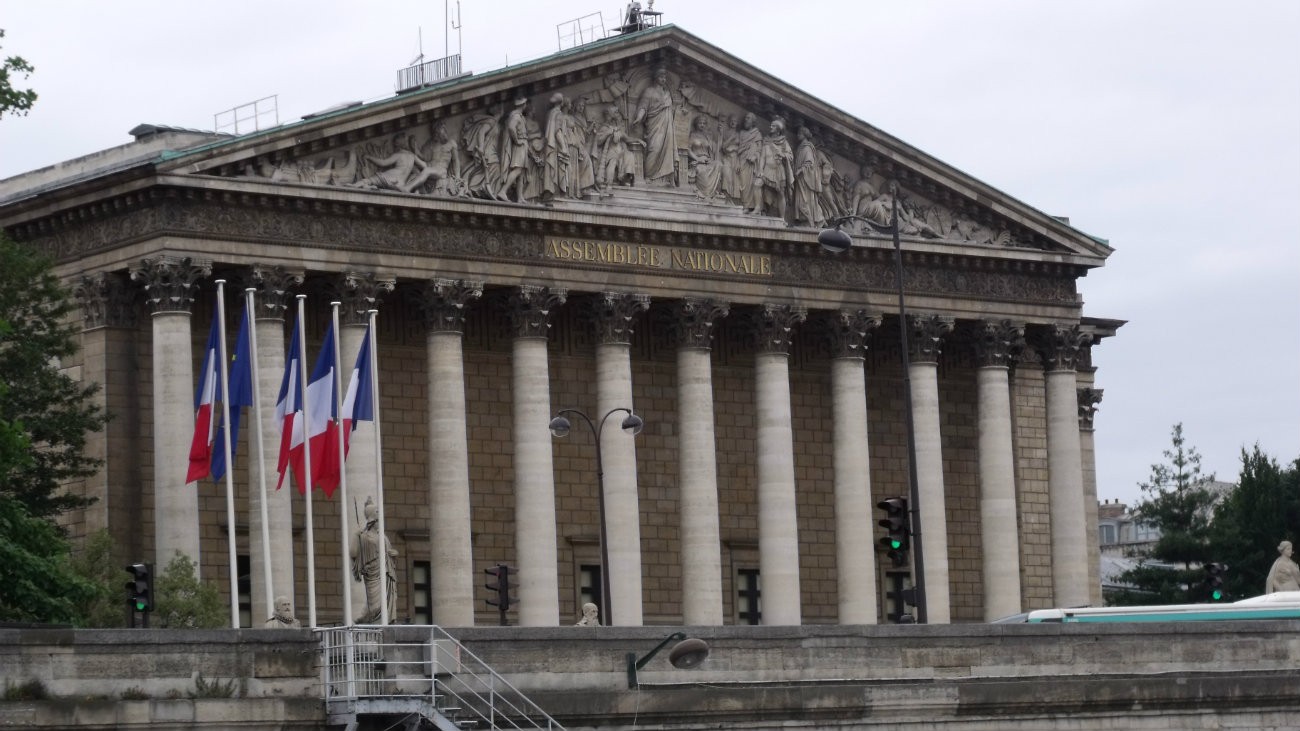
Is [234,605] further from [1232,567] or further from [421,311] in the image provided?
[1232,567]

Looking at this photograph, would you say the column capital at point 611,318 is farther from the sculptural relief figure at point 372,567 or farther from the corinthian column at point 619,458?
the sculptural relief figure at point 372,567

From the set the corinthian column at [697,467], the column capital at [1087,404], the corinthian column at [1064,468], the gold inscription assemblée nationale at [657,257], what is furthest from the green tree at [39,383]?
the column capital at [1087,404]

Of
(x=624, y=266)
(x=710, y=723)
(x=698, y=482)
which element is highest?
(x=624, y=266)

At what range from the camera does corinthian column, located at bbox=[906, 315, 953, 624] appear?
82.4 meters

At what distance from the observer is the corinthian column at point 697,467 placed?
78125 mm

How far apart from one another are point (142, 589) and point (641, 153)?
2105 cm

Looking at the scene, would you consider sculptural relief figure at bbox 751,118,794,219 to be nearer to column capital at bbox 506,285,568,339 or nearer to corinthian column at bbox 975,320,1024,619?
column capital at bbox 506,285,568,339

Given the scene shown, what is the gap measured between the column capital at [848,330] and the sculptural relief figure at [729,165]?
4.50 meters

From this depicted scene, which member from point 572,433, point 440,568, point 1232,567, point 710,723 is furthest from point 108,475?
point 1232,567

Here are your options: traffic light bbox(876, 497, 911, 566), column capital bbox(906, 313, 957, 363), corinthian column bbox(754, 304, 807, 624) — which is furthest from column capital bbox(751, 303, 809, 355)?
traffic light bbox(876, 497, 911, 566)

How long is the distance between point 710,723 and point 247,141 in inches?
1116

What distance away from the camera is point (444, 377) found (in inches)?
2936

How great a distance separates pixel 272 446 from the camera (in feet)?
233

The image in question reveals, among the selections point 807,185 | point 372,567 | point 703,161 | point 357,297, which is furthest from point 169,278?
point 807,185
